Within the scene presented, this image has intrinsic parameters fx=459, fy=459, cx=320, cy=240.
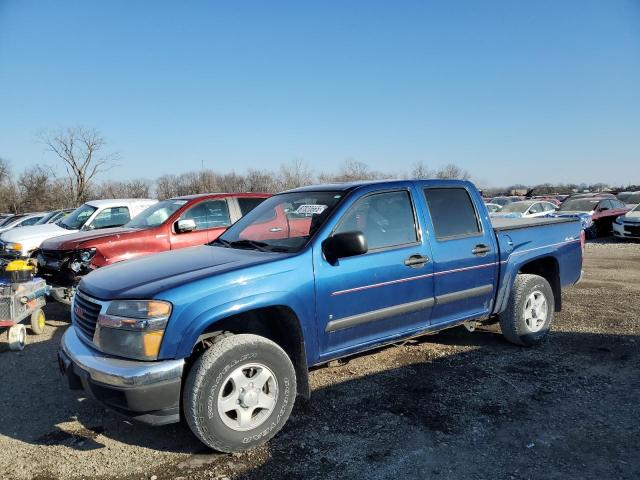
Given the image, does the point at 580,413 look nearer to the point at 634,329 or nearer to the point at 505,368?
the point at 505,368

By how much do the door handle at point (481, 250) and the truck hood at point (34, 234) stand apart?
8.11 metres

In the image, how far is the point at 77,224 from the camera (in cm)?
962

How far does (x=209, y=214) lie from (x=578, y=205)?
53.9 ft

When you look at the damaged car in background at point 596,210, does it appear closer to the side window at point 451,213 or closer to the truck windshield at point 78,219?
the side window at point 451,213

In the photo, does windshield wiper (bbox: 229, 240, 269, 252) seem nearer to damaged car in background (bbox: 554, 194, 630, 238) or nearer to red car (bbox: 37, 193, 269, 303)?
red car (bbox: 37, 193, 269, 303)

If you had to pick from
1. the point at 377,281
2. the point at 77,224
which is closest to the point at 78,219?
the point at 77,224

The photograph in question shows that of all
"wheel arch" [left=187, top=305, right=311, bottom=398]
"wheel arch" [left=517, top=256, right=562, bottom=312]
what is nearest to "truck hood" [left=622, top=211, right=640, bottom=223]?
"wheel arch" [left=517, top=256, right=562, bottom=312]

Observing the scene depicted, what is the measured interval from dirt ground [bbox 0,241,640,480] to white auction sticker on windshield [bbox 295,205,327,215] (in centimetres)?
160

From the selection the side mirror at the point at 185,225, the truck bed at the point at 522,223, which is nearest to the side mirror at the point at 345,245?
A: the truck bed at the point at 522,223

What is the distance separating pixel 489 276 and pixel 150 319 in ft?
10.6

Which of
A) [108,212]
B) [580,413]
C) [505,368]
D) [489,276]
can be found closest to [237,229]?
[489,276]

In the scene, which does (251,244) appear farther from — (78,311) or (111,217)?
(111,217)

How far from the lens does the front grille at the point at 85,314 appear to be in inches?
125

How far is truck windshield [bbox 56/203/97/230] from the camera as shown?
9562 millimetres
